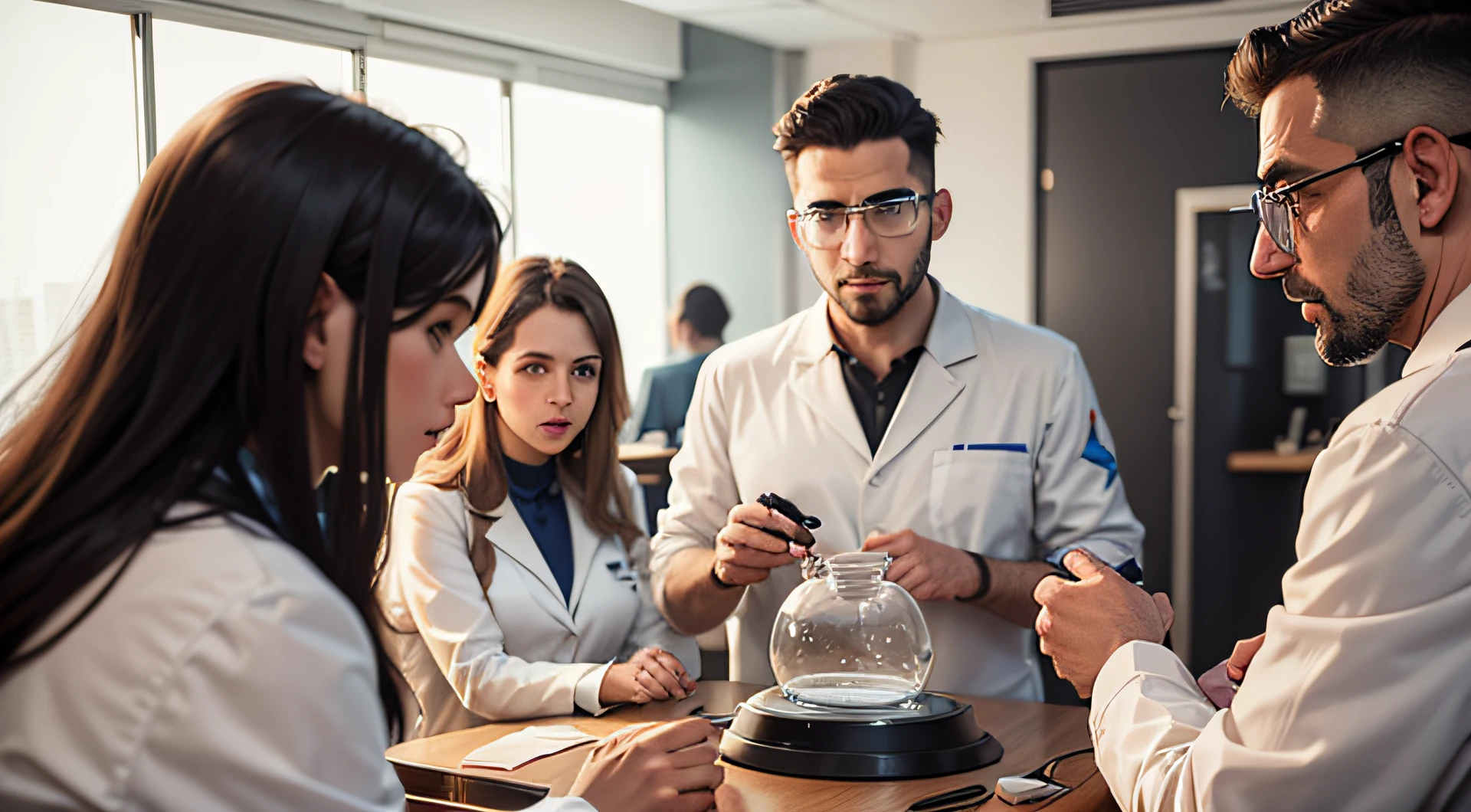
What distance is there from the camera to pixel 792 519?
7.11 ft

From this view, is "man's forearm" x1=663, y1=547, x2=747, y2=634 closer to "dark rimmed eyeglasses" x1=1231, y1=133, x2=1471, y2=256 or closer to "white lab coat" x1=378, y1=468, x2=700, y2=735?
"white lab coat" x1=378, y1=468, x2=700, y2=735

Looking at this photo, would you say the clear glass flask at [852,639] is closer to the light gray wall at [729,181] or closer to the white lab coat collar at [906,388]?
the white lab coat collar at [906,388]

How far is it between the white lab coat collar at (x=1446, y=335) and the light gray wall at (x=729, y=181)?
5.21m

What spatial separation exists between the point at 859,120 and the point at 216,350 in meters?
1.75

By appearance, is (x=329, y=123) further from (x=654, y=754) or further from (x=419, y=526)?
(x=419, y=526)

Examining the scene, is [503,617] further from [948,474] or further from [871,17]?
[871,17]

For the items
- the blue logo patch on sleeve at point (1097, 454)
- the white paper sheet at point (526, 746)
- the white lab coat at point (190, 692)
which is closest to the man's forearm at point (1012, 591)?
the blue logo patch on sleeve at point (1097, 454)

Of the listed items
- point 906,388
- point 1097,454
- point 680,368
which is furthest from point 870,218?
point 680,368

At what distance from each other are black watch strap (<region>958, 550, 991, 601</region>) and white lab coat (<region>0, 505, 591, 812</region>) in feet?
5.11

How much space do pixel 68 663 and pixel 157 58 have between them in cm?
366

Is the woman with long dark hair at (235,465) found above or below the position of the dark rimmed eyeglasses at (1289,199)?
below

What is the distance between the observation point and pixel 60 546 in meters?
0.95

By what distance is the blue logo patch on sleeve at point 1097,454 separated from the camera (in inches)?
101

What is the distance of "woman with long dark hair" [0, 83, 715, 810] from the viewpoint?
35.7 inches
